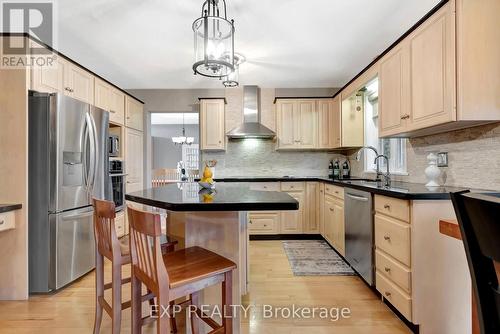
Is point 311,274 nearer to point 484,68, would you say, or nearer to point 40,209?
point 484,68

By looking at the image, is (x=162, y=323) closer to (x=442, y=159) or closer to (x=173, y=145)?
(x=442, y=159)

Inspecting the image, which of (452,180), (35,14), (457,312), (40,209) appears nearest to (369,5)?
(452,180)

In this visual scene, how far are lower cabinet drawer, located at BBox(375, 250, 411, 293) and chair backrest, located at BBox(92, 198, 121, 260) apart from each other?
183 cm

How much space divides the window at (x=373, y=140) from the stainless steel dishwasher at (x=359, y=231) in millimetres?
898

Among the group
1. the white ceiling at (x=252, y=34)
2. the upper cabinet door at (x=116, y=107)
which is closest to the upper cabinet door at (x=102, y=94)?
the upper cabinet door at (x=116, y=107)

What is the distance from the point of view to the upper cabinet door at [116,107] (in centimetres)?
349

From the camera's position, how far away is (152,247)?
1.02 meters

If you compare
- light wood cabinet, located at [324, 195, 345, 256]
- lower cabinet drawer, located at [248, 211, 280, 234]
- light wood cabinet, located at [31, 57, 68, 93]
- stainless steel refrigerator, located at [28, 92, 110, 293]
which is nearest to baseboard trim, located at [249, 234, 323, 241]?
lower cabinet drawer, located at [248, 211, 280, 234]

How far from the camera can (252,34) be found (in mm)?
2742

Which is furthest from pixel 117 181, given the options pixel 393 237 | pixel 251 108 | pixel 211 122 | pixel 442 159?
pixel 442 159

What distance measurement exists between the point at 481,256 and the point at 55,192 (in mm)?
2731

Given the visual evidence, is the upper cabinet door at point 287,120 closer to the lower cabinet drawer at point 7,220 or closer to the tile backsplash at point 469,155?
the tile backsplash at point 469,155

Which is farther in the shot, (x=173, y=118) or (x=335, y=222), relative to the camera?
(x=173, y=118)

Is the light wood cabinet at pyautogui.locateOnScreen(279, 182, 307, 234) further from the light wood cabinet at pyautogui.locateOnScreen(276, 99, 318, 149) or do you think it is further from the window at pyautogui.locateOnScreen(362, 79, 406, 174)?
the window at pyautogui.locateOnScreen(362, 79, 406, 174)
